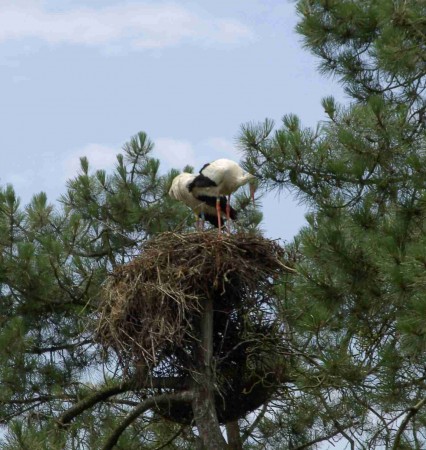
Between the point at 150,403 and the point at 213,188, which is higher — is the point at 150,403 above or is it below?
below

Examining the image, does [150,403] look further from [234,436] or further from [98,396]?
[234,436]

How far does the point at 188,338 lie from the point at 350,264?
1.23 meters

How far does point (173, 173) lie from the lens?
41.5ft

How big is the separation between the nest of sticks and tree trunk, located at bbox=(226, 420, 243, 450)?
1.67 metres

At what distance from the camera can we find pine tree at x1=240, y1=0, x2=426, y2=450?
869cm

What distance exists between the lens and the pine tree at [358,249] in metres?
8.69

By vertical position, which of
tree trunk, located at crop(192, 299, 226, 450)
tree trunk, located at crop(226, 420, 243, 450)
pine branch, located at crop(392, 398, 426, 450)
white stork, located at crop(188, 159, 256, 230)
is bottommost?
pine branch, located at crop(392, 398, 426, 450)

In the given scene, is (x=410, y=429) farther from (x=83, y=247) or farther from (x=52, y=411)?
(x=83, y=247)

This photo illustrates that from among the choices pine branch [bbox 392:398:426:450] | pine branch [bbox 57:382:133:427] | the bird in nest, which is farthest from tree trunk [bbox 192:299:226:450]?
the bird in nest

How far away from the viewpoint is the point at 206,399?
8.59 meters

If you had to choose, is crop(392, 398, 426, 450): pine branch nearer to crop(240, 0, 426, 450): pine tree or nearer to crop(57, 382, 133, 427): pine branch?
crop(240, 0, 426, 450): pine tree

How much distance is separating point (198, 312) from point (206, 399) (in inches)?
21.1

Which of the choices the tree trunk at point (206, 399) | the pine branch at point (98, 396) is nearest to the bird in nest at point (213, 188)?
the tree trunk at point (206, 399)

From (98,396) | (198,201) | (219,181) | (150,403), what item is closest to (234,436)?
(198,201)
